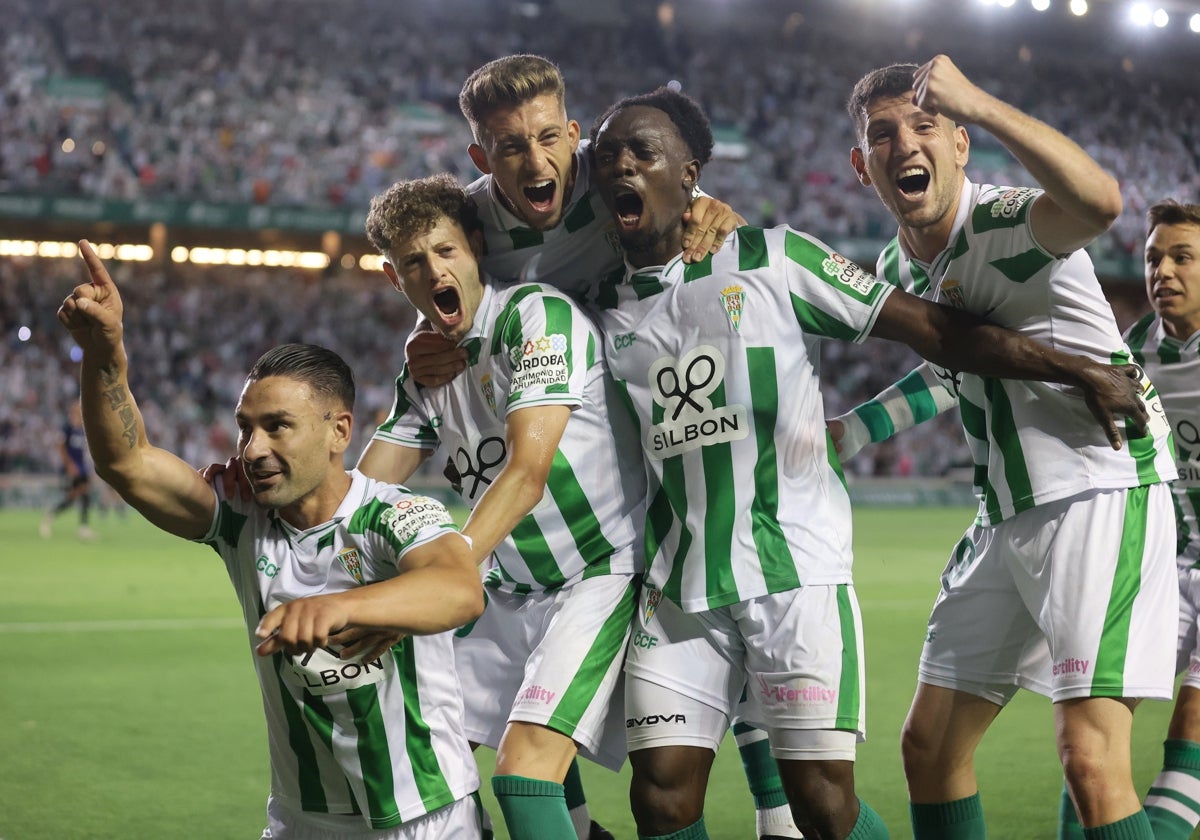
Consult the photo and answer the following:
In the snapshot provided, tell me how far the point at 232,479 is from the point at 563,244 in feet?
4.59

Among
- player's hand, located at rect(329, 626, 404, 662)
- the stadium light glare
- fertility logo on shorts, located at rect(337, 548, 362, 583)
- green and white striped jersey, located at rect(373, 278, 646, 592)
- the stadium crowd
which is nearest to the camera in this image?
player's hand, located at rect(329, 626, 404, 662)

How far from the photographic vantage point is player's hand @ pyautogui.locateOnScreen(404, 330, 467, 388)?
3943 mm

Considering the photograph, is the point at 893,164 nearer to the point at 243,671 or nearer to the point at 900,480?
the point at 243,671

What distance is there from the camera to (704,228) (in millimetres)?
3773

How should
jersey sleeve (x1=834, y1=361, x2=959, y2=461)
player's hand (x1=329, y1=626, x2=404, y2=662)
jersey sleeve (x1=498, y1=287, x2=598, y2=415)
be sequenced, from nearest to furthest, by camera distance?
player's hand (x1=329, y1=626, x2=404, y2=662), jersey sleeve (x1=498, y1=287, x2=598, y2=415), jersey sleeve (x1=834, y1=361, x2=959, y2=461)

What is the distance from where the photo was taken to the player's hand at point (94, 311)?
284 centimetres

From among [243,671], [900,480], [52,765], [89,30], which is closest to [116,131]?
[89,30]

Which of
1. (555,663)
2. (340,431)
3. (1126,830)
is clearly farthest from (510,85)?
(1126,830)

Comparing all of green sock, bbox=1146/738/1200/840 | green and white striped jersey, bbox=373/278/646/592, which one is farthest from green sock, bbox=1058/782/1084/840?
green and white striped jersey, bbox=373/278/646/592

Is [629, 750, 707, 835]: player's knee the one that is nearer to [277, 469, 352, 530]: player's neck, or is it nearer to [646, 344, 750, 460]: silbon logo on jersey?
[646, 344, 750, 460]: silbon logo on jersey

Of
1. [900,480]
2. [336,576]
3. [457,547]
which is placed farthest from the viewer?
[900,480]

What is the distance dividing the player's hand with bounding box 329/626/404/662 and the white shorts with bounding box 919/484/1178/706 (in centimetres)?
199

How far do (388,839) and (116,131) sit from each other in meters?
26.3

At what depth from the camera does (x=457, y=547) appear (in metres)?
2.81
